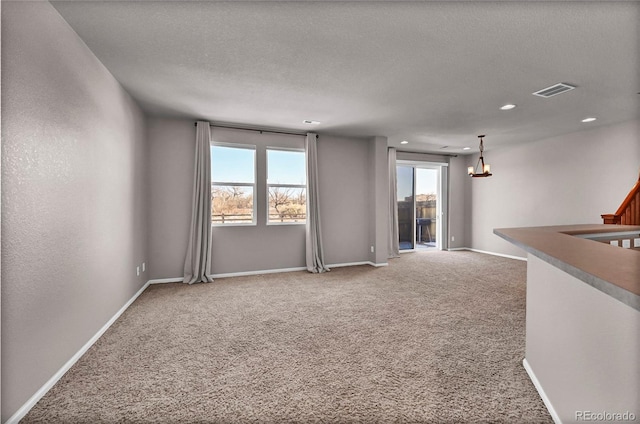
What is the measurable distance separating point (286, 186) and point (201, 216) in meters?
1.61

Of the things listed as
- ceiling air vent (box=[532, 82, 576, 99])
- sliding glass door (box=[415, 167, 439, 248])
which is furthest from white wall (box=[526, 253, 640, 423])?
sliding glass door (box=[415, 167, 439, 248])

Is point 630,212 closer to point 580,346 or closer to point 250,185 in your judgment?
point 580,346

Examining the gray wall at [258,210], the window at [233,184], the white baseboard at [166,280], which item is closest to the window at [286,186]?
the gray wall at [258,210]

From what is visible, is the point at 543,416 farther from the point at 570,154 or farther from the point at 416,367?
the point at 570,154

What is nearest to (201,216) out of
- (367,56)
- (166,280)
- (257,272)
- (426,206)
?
(166,280)

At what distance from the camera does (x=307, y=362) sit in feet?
7.14

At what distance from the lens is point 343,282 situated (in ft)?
15.0

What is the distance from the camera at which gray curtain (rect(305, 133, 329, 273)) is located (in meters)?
5.34

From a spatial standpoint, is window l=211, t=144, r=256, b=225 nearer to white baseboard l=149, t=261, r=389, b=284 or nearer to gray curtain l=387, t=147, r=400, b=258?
white baseboard l=149, t=261, r=389, b=284

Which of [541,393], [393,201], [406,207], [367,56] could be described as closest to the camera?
[541,393]

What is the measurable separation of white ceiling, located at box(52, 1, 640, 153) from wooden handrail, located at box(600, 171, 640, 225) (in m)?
1.21

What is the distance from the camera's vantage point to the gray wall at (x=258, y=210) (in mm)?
4594

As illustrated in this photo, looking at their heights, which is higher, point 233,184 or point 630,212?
point 233,184

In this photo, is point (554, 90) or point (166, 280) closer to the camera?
point (554, 90)
